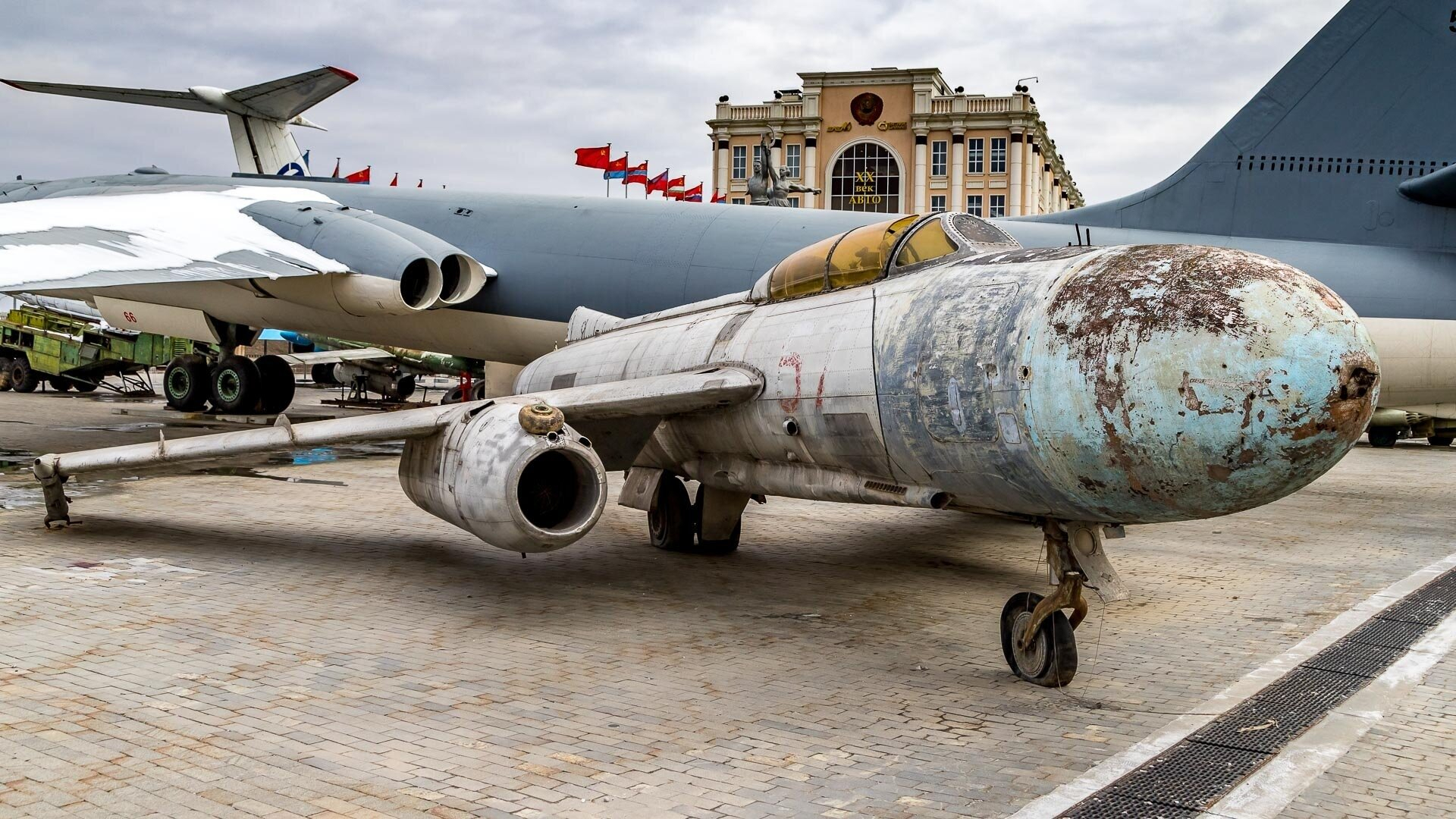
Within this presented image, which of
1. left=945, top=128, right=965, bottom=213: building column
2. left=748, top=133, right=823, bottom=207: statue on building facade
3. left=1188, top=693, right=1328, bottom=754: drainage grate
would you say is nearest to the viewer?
left=1188, top=693, right=1328, bottom=754: drainage grate

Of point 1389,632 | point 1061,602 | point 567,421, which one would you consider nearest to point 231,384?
point 567,421

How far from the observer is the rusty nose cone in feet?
13.6

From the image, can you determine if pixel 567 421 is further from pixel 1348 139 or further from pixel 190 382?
pixel 190 382

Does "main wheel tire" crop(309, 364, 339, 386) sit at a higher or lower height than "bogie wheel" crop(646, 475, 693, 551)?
higher

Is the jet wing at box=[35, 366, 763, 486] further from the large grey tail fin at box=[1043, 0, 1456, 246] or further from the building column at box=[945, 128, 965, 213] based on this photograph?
the building column at box=[945, 128, 965, 213]

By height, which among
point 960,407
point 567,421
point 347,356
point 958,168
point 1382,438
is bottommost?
point 1382,438

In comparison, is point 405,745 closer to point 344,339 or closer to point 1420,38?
point 1420,38

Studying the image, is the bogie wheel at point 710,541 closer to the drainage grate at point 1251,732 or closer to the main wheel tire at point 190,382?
the drainage grate at point 1251,732

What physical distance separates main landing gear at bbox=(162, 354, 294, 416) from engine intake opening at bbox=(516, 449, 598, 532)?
48.4 feet

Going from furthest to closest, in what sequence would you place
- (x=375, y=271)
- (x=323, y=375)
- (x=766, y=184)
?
(x=323, y=375) → (x=766, y=184) → (x=375, y=271)

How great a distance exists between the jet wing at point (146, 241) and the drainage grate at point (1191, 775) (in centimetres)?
1216

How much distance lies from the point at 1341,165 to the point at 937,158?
57313mm

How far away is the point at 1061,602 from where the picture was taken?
5371mm

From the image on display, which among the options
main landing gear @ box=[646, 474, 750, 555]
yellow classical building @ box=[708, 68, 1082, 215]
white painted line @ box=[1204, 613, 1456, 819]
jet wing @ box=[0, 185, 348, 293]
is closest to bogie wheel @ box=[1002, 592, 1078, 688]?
white painted line @ box=[1204, 613, 1456, 819]
